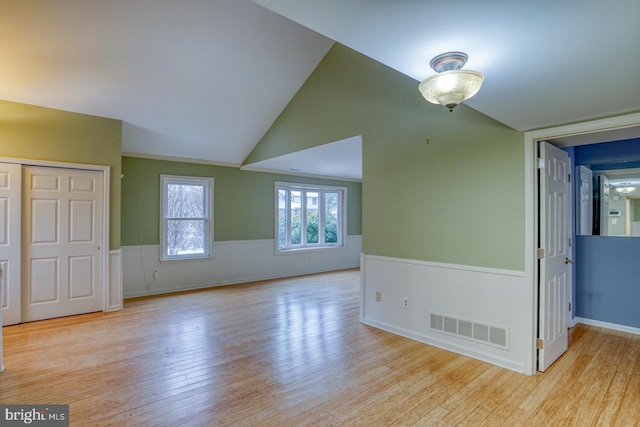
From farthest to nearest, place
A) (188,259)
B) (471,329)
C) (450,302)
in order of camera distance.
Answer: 1. (188,259)
2. (450,302)
3. (471,329)

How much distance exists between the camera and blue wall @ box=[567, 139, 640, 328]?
3.83m

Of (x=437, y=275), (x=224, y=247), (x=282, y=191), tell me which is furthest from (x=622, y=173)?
(x=224, y=247)

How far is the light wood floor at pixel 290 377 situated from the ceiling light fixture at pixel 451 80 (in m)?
2.01

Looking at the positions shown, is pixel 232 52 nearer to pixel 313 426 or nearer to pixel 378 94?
pixel 378 94

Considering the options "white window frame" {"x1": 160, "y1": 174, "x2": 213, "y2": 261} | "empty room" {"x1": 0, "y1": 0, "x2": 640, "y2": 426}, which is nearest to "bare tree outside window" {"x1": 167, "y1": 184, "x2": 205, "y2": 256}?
"white window frame" {"x1": 160, "y1": 174, "x2": 213, "y2": 261}

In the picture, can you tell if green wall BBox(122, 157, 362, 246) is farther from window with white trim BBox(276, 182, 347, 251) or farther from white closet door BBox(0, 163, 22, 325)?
white closet door BBox(0, 163, 22, 325)

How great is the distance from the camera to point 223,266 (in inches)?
258

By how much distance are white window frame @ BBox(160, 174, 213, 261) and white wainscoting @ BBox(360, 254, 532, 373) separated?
11.4 ft

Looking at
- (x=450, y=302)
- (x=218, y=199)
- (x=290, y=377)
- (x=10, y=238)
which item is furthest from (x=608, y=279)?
(x=10, y=238)

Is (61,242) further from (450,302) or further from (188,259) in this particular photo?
(450,302)

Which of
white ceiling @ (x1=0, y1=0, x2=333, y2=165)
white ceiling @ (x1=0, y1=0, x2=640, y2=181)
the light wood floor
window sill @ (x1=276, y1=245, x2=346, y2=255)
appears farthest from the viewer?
window sill @ (x1=276, y1=245, x2=346, y2=255)

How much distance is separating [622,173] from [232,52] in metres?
4.90

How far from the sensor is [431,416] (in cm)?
221

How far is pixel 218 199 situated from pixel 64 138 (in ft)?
8.69
